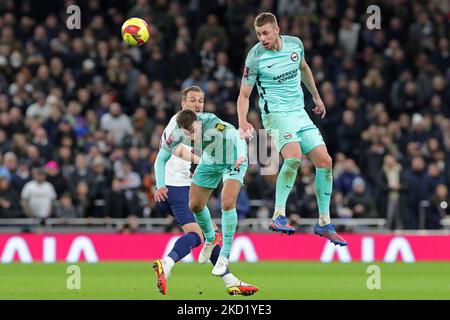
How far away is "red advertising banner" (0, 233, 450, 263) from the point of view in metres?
25.1

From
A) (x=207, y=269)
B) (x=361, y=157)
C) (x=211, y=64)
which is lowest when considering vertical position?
(x=207, y=269)

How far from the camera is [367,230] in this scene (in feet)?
85.0

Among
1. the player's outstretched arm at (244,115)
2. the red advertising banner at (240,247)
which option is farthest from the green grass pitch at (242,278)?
the player's outstretched arm at (244,115)

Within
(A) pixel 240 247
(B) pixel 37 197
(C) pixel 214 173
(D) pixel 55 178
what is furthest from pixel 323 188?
(D) pixel 55 178

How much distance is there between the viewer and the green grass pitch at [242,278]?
1588 cm

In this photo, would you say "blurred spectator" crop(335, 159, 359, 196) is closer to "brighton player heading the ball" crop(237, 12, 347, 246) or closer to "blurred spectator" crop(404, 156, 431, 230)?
"blurred spectator" crop(404, 156, 431, 230)

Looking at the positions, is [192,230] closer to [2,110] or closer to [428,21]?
[2,110]

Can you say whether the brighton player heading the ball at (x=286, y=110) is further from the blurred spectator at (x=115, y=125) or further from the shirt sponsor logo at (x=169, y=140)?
the blurred spectator at (x=115, y=125)

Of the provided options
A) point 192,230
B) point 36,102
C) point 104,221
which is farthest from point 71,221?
point 192,230

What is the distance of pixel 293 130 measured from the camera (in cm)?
1568

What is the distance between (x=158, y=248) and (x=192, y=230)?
9.16m

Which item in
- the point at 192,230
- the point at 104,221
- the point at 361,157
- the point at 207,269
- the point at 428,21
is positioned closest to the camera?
the point at 192,230

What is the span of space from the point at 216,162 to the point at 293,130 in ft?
3.34

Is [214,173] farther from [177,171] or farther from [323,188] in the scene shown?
[323,188]
